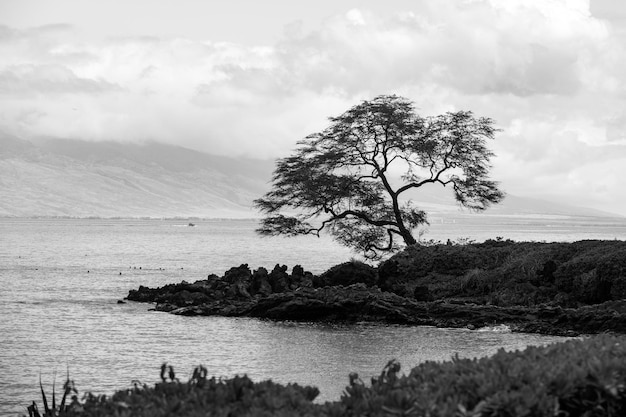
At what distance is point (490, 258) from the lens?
41469mm

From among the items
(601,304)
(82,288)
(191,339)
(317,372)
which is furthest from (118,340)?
(82,288)

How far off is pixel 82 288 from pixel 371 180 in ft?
61.6

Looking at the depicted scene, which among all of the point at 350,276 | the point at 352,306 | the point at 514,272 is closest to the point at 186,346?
the point at 352,306

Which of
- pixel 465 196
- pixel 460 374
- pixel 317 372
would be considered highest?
pixel 465 196

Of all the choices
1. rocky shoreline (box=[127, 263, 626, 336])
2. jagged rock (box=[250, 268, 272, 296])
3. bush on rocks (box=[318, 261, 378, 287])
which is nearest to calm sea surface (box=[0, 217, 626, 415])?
rocky shoreline (box=[127, 263, 626, 336])

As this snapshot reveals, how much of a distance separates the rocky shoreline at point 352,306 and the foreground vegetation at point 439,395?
1896 centimetres

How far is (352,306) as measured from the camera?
3497 cm

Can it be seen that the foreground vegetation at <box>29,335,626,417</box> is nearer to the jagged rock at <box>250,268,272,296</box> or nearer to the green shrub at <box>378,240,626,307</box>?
the green shrub at <box>378,240,626,307</box>

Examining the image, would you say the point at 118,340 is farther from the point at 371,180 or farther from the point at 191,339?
the point at 371,180

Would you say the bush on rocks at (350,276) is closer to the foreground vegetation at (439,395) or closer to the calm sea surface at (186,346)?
the calm sea surface at (186,346)

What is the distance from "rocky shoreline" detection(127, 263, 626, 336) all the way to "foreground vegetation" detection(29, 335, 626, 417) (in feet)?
62.2

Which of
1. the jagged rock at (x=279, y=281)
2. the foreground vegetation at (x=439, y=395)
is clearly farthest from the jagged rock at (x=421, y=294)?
the foreground vegetation at (x=439, y=395)

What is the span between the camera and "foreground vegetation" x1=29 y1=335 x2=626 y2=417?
376 inches

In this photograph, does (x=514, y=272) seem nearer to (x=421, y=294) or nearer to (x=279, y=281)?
(x=421, y=294)
